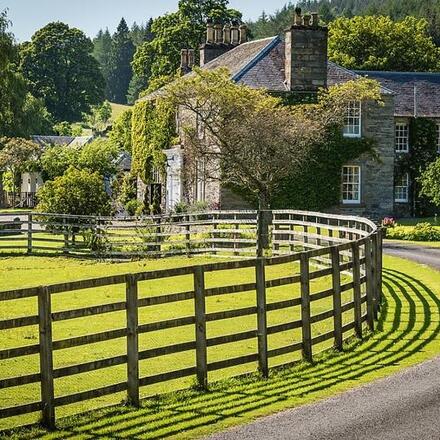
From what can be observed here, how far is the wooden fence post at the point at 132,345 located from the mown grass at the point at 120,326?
1.28 feet

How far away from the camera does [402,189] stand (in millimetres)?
55531

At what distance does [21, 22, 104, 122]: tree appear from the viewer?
115875mm

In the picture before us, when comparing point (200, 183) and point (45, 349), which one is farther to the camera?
point (200, 183)

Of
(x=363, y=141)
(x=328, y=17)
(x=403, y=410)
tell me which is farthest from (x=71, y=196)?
(x=328, y=17)

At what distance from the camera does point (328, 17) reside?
526 ft

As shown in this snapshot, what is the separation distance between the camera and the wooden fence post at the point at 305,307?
1371 cm

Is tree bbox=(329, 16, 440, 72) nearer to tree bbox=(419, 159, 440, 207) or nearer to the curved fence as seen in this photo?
tree bbox=(419, 159, 440, 207)

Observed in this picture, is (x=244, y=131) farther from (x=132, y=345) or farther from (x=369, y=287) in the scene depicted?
(x=132, y=345)

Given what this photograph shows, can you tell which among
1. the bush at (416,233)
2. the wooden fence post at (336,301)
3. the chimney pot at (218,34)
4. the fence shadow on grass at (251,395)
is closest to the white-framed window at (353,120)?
the bush at (416,233)

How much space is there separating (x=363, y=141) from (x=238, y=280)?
24.6 m

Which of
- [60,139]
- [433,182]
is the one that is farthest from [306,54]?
[60,139]

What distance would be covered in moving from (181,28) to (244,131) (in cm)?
4635

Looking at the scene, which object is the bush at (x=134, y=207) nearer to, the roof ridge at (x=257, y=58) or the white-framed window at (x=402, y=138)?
the roof ridge at (x=257, y=58)

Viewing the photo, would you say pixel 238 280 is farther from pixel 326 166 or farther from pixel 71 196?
pixel 326 166
